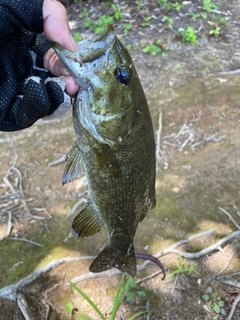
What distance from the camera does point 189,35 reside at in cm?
566

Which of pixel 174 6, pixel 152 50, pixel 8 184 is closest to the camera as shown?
pixel 8 184

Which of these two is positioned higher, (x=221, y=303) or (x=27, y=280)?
(x=27, y=280)

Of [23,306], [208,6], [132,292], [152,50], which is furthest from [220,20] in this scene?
[23,306]

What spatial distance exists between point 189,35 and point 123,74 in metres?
4.34

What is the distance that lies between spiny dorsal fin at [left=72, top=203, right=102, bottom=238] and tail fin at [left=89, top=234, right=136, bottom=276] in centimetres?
17

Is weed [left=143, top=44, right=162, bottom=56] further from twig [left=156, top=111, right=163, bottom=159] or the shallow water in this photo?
twig [left=156, top=111, right=163, bottom=159]

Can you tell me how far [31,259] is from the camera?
314cm

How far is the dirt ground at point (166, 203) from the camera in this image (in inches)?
114

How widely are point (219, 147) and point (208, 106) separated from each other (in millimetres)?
758

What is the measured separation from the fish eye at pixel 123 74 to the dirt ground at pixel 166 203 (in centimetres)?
182

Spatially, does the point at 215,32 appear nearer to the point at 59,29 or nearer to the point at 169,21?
the point at 169,21

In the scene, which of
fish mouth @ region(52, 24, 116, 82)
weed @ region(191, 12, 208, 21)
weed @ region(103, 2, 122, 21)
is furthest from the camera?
weed @ region(103, 2, 122, 21)

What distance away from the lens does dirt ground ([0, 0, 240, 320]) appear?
289 centimetres

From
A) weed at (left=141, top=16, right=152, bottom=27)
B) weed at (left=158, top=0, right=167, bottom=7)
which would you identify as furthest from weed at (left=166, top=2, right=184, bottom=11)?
weed at (left=141, top=16, right=152, bottom=27)
